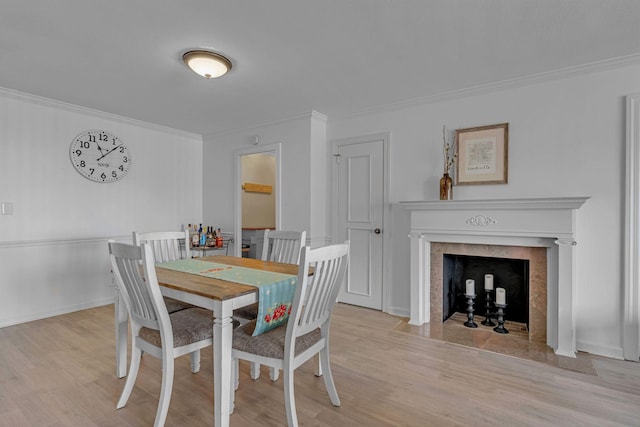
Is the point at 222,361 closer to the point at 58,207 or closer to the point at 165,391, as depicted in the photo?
the point at 165,391

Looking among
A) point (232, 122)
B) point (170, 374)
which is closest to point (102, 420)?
point (170, 374)

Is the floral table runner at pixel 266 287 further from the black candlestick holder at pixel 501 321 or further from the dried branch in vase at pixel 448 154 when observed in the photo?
the black candlestick holder at pixel 501 321

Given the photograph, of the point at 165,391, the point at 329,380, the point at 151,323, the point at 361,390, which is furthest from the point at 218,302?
the point at 361,390

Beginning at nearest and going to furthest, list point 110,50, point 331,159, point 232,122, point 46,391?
point 46,391, point 110,50, point 331,159, point 232,122

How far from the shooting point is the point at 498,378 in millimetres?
2232

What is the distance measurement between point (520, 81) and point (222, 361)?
316 cm

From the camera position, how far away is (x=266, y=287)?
5.74ft

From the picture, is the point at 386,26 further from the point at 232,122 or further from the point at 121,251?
the point at 232,122

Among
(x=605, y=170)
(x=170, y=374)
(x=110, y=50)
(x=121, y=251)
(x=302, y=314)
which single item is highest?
(x=110, y=50)

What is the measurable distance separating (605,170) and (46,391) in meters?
4.23

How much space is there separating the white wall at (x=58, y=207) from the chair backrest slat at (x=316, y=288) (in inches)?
128

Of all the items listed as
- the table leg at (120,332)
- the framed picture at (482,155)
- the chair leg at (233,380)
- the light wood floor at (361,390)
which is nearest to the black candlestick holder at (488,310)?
the light wood floor at (361,390)

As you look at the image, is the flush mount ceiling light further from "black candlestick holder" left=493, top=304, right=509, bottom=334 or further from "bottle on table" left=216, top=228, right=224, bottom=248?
"black candlestick holder" left=493, top=304, right=509, bottom=334

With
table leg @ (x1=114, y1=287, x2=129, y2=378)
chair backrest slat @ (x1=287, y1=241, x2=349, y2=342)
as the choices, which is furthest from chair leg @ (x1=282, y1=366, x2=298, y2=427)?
table leg @ (x1=114, y1=287, x2=129, y2=378)
